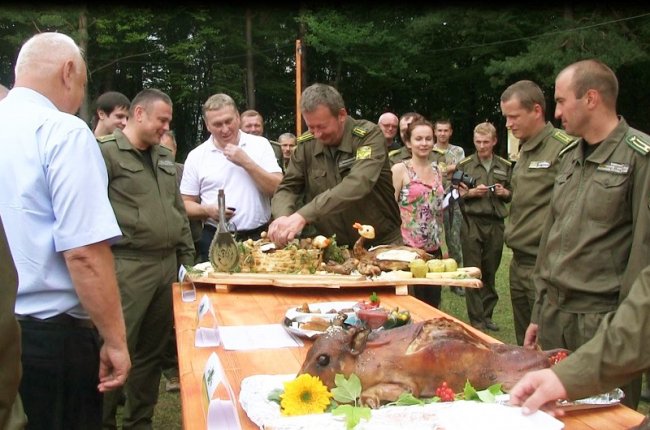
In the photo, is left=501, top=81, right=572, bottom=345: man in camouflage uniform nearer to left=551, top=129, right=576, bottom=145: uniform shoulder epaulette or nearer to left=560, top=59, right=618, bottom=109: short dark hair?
left=551, top=129, right=576, bottom=145: uniform shoulder epaulette

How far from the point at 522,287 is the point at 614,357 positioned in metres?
2.86

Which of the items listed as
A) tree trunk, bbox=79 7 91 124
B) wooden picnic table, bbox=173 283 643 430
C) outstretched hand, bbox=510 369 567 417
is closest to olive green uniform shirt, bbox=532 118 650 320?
wooden picnic table, bbox=173 283 643 430

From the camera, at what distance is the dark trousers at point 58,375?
2.50 meters

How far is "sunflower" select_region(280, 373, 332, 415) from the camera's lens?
68.1 inches

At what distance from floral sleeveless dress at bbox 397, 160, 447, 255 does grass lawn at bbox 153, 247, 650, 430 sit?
3.55 feet

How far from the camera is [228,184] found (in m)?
5.26

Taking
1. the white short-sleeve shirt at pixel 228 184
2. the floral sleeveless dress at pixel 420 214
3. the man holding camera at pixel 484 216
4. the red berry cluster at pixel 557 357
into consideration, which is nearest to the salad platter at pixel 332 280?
the white short-sleeve shirt at pixel 228 184

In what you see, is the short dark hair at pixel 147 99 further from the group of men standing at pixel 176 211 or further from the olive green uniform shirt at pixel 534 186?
the olive green uniform shirt at pixel 534 186

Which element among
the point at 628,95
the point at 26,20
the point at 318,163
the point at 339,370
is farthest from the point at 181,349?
the point at 628,95

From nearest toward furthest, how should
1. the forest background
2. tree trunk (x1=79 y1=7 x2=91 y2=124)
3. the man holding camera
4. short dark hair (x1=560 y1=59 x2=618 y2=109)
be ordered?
1. short dark hair (x1=560 y1=59 x2=618 y2=109)
2. the man holding camera
3. tree trunk (x1=79 y1=7 x2=91 y2=124)
4. the forest background

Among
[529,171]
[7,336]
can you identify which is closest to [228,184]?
[529,171]

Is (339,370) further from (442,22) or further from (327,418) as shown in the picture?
(442,22)

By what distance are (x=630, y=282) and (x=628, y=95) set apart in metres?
24.7

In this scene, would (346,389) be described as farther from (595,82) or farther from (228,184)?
(228,184)
